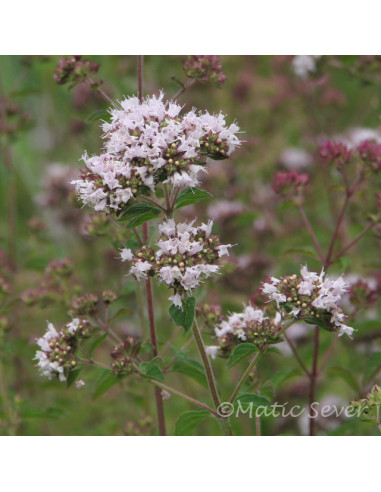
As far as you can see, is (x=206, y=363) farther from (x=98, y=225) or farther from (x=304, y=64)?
(x=304, y=64)

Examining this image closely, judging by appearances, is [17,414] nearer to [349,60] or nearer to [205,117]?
[205,117]

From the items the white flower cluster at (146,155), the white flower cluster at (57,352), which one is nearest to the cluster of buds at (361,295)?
the white flower cluster at (146,155)

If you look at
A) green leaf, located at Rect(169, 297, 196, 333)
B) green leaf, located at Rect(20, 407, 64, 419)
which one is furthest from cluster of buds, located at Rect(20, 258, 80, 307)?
green leaf, located at Rect(169, 297, 196, 333)

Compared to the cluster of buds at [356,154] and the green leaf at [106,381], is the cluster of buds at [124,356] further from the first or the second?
the cluster of buds at [356,154]

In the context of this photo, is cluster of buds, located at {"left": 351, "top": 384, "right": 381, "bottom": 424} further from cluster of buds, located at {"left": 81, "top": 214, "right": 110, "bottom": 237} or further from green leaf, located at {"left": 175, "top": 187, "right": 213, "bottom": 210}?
cluster of buds, located at {"left": 81, "top": 214, "right": 110, "bottom": 237}

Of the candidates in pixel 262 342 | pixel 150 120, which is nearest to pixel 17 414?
pixel 262 342
